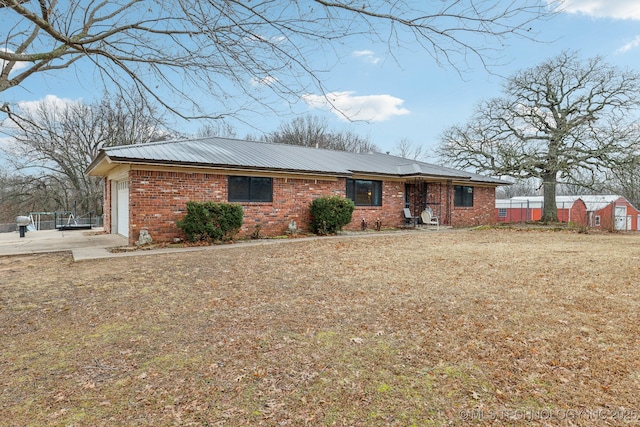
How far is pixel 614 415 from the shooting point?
7.07 feet

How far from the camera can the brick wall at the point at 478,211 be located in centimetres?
1776

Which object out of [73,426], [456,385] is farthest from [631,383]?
[73,426]

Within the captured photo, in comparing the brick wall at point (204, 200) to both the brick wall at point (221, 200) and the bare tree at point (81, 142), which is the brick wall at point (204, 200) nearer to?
the brick wall at point (221, 200)

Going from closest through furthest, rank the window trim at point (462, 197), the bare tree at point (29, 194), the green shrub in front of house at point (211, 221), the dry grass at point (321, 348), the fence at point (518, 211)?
1. the dry grass at point (321, 348)
2. the green shrub in front of house at point (211, 221)
3. the window trim at point (462, 197)
4. the bare tree at point (29, 194)
5. the fence at point (518, 211)

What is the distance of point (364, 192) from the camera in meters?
15.2

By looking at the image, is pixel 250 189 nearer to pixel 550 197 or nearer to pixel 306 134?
pixel 550 197

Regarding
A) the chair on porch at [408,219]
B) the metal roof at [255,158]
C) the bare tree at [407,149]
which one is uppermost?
the bare tree at [407,149]

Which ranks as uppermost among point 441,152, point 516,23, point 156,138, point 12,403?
point 156,138

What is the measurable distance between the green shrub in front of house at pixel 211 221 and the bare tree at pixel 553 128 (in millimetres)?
15570

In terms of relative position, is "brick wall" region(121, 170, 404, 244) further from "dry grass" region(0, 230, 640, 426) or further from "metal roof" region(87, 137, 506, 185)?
"dry grass" region(0, 230, 640, 426)

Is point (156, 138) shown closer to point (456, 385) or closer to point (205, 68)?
point (205, 68)

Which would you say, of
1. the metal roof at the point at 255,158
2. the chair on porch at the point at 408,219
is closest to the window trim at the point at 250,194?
the metal roof at the point at 255,158

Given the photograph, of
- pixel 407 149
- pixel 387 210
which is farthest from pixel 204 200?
pixel 407 149

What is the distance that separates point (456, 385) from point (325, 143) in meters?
33.9
